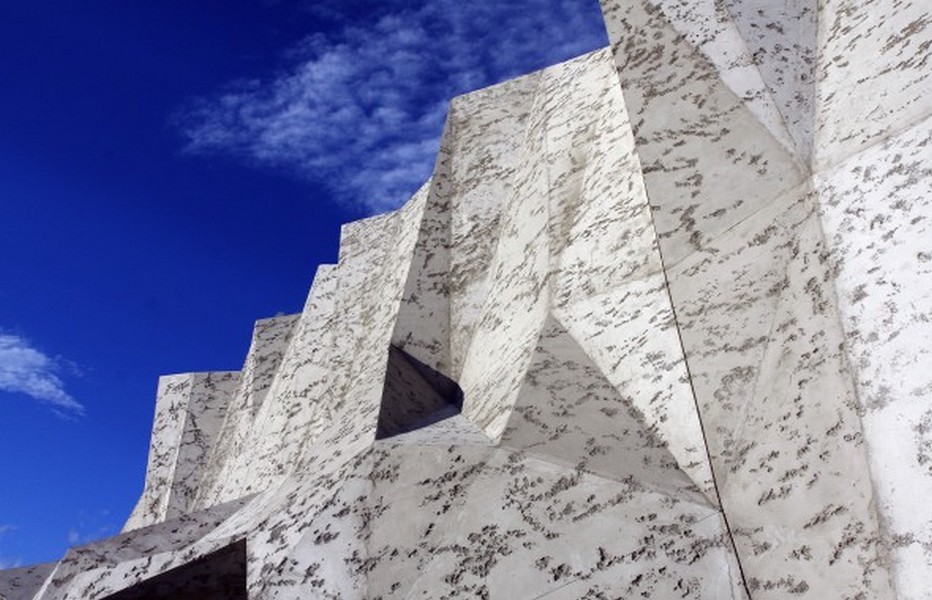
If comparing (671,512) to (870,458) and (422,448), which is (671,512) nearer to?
(870,458)

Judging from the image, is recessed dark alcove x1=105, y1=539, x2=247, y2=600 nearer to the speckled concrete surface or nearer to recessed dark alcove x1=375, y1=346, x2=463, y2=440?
the speckled concrete surface

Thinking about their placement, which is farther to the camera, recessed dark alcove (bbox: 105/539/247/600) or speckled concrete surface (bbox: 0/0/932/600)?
recessed dark alcove (bbox: 105/539/247/600)

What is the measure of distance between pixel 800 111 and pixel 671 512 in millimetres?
2027

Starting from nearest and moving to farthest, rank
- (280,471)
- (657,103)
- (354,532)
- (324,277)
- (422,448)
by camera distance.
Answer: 1. (354,532)
2. (422,448)
3. (657,103)
4. (280,471)
5. (324,277)

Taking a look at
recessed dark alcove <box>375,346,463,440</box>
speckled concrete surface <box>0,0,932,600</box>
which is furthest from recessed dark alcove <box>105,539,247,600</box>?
recessed dark alcove <box>375,346,463,440</box>

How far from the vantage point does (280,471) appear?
260 inches

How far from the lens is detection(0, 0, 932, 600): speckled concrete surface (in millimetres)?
3254

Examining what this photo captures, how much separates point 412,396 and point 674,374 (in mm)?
1695

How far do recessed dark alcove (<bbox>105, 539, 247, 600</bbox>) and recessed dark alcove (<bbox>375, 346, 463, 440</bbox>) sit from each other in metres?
0.88

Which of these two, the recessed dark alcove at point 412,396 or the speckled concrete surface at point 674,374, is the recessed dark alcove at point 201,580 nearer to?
the speckled concrete surface at point 674,374

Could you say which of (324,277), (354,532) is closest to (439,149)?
(324,277)

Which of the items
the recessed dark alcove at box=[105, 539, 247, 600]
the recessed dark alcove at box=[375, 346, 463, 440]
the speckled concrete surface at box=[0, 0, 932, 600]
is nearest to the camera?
the speckled concrete surface at box=[0, 0, 932, 600]

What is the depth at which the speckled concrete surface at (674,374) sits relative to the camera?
3.25 meters

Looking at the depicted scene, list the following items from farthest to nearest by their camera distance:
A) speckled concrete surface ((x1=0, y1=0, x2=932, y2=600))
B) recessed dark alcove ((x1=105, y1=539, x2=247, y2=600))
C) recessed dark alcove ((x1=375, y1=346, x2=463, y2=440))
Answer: recessed dark alcove ((x1=375, y1=346, x2=463, y2=440)) < recessed dark alcove ((x1=105, y1=539, x2=247, y2=600)) < speckled concrete surface ((x1=0, y1=0, x2=932, y2=600))
